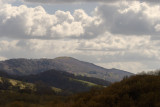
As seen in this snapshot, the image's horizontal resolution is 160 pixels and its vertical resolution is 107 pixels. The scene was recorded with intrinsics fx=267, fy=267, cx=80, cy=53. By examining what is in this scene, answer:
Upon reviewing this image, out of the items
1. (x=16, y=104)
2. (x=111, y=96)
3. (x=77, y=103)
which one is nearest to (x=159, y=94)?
(x=111, y=96)

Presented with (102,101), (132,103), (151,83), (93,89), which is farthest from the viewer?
(93,89)

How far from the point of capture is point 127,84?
110 ft

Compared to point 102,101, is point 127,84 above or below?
above

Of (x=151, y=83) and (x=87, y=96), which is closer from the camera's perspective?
(x=151, y=83)

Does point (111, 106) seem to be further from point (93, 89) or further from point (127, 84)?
point (93, 89)

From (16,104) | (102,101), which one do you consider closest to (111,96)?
(102,101)

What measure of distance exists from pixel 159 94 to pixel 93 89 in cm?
1120

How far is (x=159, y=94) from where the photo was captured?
93.8 ft

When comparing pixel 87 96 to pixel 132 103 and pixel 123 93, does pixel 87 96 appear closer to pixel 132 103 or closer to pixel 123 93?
pixel 123 93

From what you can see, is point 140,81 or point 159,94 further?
point 140,81

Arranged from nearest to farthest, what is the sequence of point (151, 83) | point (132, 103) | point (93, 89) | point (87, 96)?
point (132, 103) < point (151, 83) < point (87, 96) < point (93, 89)

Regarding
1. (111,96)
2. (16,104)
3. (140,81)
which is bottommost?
(16,104)

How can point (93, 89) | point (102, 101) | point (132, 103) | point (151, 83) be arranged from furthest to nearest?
point (93, 89) < point (151, 83) < point (102, 101) < point (132, 103)

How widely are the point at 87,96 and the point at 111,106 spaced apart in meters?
5.59
